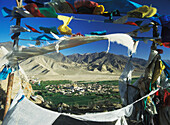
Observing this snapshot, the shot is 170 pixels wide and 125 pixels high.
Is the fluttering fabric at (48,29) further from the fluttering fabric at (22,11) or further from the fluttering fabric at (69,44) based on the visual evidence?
the fluttering fabric at (22,11)

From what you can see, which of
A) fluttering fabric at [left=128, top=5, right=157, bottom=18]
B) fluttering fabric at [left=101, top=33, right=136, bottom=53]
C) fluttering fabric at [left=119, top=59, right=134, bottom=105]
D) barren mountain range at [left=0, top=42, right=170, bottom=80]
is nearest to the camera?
fluttering fabric at [left=101, top=33, right=136, bottom=53]

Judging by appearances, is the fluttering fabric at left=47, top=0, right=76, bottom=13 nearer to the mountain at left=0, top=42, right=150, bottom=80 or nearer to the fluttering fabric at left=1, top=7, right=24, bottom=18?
the fluttering fabric at left=1, top=7, right=24, bottom=18

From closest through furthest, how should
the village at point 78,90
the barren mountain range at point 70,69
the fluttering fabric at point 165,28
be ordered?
the fluttering fabric at point 165,28
the village at point 78,90
the barren mountain range at point 70,69

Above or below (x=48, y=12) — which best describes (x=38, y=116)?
below

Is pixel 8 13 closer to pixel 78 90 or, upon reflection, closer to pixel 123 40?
pixel 123 40

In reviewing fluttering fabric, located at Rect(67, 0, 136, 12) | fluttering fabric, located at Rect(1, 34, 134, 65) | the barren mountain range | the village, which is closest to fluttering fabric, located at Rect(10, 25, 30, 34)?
fluttering fabric, located at Rect(1, 34, 134, 65)

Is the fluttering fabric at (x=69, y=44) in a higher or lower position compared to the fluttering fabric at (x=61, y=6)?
lower

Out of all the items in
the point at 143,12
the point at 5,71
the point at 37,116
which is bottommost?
the point at 37,116

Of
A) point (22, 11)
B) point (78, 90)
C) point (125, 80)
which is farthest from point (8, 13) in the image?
point (78, 90)

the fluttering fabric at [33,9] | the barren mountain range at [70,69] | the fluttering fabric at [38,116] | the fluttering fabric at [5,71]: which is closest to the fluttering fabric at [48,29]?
the fluttering fabric at [33,9]

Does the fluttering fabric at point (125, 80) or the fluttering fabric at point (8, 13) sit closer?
the fluttering fabric at point (8, 13)

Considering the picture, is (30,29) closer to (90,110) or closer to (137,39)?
(137,39)

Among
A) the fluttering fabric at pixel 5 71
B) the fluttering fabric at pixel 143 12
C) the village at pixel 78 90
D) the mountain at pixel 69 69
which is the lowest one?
the mountain at pixel 69 69
